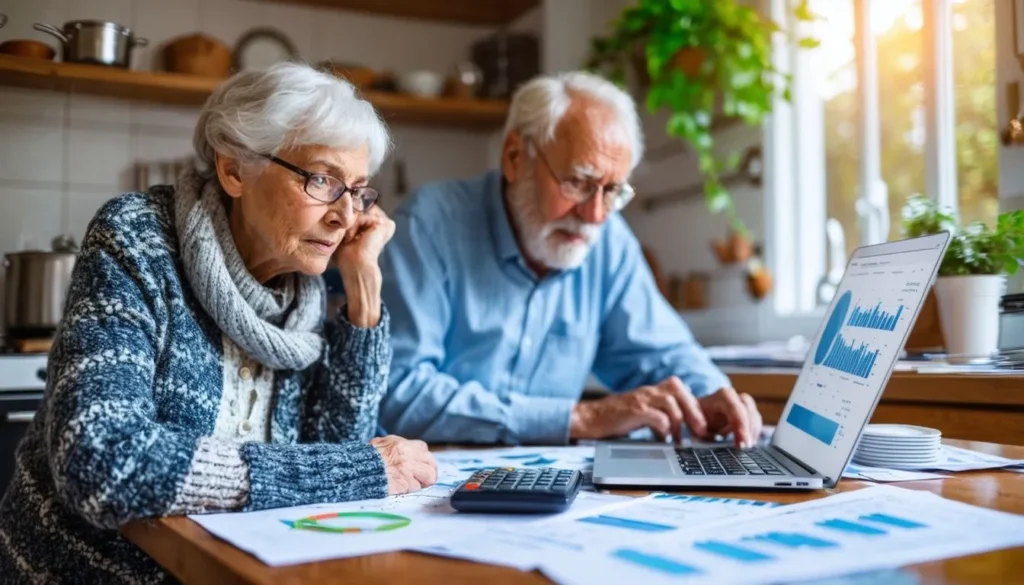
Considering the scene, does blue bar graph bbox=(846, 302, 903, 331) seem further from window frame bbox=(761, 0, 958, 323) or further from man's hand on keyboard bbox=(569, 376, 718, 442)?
window frame bbox=(761, 0, 958, 323)

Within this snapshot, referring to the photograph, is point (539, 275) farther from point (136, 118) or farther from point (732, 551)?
point (136, 118)

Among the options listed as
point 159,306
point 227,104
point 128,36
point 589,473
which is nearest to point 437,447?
point 589,473

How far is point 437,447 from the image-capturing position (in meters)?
1.38

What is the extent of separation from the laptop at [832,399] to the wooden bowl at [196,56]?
213cm

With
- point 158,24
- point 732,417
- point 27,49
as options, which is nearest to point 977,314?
point 732,417

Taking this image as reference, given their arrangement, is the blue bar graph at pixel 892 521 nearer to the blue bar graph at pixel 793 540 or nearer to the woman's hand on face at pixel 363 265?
the blue bar graph at pixel 793 540

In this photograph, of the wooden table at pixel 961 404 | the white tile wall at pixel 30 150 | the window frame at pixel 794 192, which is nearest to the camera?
the wooden table at pixel 961 404

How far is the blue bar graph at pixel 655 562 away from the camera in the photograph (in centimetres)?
61

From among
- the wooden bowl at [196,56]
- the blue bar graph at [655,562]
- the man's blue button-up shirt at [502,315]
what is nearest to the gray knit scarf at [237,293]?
the man's blue button-up shirt at [502,315]

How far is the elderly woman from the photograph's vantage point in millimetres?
859

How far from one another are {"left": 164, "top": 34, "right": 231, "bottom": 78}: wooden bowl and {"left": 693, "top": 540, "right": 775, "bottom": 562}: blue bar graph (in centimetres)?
254

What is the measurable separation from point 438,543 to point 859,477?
0.55 meters

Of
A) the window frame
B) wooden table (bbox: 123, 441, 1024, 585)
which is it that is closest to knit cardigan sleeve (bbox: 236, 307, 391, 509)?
wooden table (bbox: 123, 441, 1024, 585)

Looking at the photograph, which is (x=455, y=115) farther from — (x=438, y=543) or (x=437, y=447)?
(x=438, y=543)
